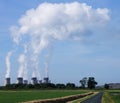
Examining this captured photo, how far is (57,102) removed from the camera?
60.6 m

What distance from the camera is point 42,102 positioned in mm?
56781

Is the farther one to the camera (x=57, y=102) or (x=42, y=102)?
(x=57, y=102)

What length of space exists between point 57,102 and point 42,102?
450cm
